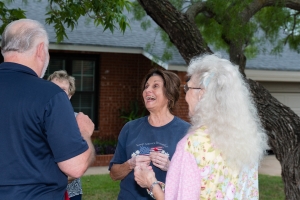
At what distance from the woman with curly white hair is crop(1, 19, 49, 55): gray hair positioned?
3.10 feet

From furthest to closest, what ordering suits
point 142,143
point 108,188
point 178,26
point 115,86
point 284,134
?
point 115,86 < point 108,188 < point 178,26 < point 284,134 < point 142,143

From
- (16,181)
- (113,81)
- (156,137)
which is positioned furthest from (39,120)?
(113,81)

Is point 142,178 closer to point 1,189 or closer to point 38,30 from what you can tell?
point 1,189

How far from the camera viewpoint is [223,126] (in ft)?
8.88

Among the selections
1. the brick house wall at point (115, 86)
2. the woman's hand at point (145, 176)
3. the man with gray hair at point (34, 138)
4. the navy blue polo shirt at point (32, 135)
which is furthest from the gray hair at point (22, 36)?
the brick house wall at point (115, 86)

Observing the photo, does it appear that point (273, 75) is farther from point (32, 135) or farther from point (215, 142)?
point (32, 135)

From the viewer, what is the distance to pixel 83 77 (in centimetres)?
1312

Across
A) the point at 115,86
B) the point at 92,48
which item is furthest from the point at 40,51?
the point at 115,86

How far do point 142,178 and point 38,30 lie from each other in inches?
44.7

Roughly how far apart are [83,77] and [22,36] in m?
10.4

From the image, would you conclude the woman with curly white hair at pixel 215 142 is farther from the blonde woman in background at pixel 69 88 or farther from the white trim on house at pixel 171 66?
the white trim on house at pixel 171 66

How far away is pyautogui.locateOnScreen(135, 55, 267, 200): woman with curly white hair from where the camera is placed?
2660 mm

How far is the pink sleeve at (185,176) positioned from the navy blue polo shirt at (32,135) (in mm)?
536

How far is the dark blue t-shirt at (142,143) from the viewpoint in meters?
3.90
